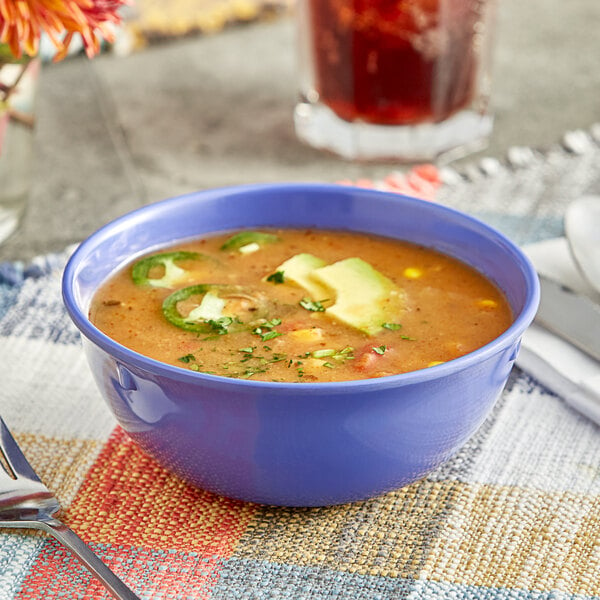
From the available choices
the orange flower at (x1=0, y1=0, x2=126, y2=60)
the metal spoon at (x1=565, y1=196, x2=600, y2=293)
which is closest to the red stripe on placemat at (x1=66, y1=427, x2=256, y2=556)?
the orange flower at (x1=0, y1=0, x2=126, y2=60)

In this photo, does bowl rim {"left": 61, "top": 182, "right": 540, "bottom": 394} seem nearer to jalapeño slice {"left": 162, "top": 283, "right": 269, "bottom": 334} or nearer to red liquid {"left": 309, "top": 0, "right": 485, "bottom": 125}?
jalapeño slice {"left": 162, "top": 283, "right": 269, "bottom": 334}

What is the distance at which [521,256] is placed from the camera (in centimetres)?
148

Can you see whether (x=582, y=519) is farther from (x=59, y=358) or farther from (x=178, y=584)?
(x=59, y=358)

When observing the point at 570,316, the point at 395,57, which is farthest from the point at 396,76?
the point at 570,316

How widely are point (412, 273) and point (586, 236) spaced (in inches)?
17.9

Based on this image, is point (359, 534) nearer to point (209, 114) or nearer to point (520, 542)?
point (520, 542)

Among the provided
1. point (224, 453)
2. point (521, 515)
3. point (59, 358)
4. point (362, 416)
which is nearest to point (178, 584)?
point (224, 453)

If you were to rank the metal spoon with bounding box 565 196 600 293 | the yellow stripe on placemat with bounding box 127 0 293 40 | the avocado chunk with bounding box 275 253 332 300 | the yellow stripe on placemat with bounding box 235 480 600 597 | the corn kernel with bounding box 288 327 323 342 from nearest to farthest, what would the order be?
the yellow stripe on placemat with bounding box 235 480 600 597 < the corn kernel with bounding box 288 327 323 342 < the avocado chunk with bounding box 275 253 332 300 < the metal spoon with bounding box 565 196 600 293 < the yellow stripe on placemat with bounding box 127 0 293 40

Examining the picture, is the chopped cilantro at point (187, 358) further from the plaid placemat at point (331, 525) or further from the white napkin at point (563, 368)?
the white napkin at point (563, 368)

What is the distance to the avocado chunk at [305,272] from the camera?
1.53 m

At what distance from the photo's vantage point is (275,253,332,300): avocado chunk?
1.53 m

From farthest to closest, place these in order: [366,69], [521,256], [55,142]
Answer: [55,142] < [366,69] < [521,256]

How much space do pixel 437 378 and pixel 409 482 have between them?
0.20m

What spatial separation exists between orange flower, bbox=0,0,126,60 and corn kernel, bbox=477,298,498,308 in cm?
75
